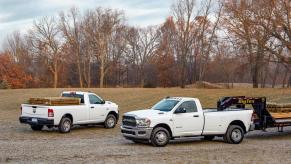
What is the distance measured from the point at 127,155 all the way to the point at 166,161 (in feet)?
4.84

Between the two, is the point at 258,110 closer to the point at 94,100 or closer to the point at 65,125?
the point at 94,100

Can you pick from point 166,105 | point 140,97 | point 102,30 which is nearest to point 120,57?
point 102,30

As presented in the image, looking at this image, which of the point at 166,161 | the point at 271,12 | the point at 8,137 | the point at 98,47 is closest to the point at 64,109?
the point at 8,137

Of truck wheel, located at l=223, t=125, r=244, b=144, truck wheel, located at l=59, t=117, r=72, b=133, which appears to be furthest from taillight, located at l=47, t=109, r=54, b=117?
truck wheel, located at l=223, t=125, r=244, b=144

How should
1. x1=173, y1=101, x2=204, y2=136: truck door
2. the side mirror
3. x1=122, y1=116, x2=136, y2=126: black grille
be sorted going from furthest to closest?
the side mirror < x1=173, y1=101, x2=204, y2=136: truck door < x1=122, y1=116, x2=136, y2=126: black grille

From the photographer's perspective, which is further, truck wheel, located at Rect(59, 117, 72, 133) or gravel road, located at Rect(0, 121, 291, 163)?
truck wheel, located at Rect(59, 117, 72, 133)

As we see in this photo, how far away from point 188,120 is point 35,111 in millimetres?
7316

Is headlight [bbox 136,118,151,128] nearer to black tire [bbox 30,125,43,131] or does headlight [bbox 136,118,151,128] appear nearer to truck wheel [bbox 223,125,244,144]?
truck wheel [bbox 223,125,244,144]

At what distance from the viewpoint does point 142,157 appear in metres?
13.6

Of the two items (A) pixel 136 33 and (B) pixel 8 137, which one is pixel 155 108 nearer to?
(B) pixel 8 137

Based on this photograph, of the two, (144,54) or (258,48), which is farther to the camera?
(144,54)

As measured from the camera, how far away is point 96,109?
2262cm

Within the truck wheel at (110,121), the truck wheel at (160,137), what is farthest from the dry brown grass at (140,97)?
the truck wheel at (160,137)

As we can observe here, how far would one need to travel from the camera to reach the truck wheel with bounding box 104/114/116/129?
2329 centimetres
